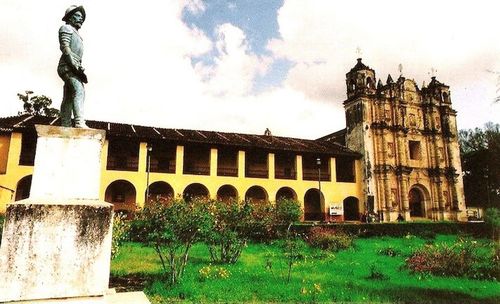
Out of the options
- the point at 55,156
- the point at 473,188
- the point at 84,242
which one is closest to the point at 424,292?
the point at 84,242

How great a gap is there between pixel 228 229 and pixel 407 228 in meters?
13.6

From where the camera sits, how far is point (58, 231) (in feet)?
11.7

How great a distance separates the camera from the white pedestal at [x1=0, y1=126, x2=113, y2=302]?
11.2 feet

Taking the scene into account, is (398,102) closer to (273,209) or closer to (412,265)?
(273,209)

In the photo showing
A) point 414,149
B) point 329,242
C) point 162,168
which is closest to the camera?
point 329,242

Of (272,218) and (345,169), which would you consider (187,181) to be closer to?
(272,218)

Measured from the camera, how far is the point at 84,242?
143 inches

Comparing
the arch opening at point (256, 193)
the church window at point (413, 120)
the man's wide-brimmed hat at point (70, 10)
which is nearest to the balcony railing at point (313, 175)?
the arch opening at point (256, 193)

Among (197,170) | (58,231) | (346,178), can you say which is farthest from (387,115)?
(58,231)

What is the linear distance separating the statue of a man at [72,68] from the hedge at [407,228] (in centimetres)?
1520

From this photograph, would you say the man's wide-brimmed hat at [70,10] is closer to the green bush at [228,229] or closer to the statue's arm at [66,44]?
the statue's arm at [66,44]

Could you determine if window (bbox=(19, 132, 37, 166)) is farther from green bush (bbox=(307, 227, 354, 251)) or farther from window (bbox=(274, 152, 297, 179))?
green bush (bbox=(307, 227, 354, 251))

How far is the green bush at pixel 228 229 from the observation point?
434 inches

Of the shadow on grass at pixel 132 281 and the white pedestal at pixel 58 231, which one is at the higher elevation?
the white pedestal at pixel 58 231
